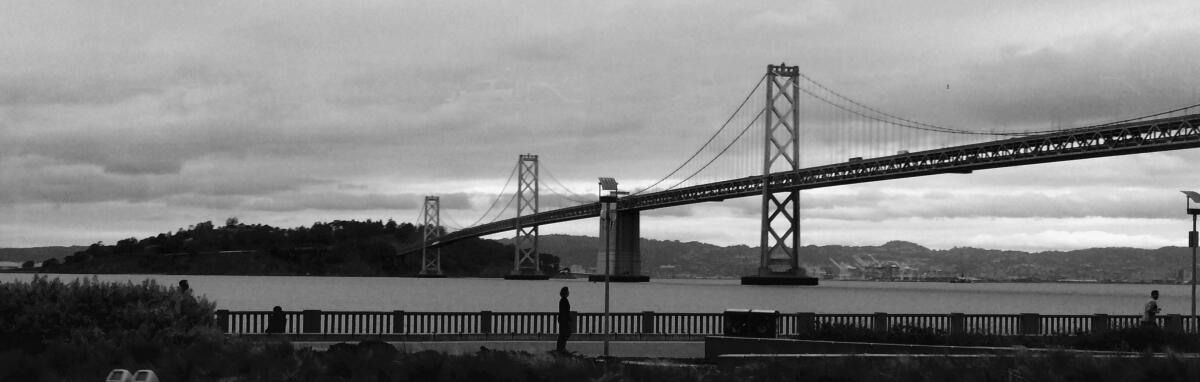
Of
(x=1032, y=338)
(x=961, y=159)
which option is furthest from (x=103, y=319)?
(x=961, y=159)

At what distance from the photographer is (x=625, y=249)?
13375 cm

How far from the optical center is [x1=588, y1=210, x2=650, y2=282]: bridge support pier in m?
128

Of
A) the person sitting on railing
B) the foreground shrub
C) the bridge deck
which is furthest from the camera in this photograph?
the bridge deck

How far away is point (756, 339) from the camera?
21109 mm

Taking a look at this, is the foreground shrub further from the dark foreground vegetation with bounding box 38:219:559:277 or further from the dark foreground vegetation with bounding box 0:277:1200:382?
the dark foreground vegetation with bounding box 38:219:559:277

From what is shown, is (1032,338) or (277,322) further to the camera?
(277,322)

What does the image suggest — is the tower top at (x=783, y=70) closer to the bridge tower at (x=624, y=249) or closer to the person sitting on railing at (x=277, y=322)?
the bridge tower at (x=624, y=249)

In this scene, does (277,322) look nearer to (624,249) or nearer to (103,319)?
(103,319)

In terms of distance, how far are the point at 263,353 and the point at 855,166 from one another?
82.3 m

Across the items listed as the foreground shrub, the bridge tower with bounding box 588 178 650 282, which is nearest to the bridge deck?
the bridge tower with bounding box 588 178 650 282

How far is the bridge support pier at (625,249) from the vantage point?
128150 mm

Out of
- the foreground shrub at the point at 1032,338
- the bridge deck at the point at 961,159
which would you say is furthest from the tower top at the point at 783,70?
the foreground shrub at the point at 1032,338

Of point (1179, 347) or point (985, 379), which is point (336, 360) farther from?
point (1179, 347)

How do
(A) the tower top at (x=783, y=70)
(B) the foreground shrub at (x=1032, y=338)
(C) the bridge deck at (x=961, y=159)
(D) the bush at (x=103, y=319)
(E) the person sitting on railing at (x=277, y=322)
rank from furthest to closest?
1. (A) the tower top at (x=783, y=70)
2. (C) the bridge deck at (x=961, y=159)
3. (E) the person sitting on railing at (x=277, y=322)
4. (B) the foreground shrub at (x=1032, y=338)
5. (D) the bush at (x=103, y=319)
